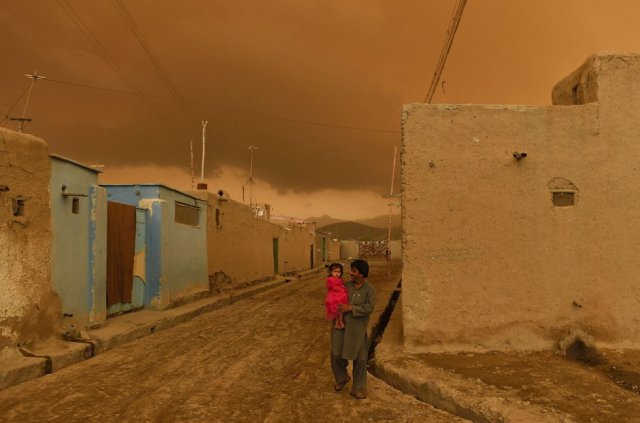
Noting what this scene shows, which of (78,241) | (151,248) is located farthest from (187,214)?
(78,241)

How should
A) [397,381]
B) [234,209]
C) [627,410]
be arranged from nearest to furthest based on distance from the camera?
[627,410], [397,381], [234,209]

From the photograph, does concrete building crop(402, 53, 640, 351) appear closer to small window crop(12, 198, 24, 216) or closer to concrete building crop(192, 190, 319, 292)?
small window crop(12, 198, 24, 216)

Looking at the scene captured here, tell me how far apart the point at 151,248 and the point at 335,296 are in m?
7.19

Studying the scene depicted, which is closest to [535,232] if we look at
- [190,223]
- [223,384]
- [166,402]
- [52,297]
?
[223,384]

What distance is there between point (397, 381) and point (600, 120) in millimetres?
4040

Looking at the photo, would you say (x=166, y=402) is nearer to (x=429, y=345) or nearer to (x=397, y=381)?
(x=397, y=381)

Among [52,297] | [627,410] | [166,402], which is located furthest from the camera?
[52,297]

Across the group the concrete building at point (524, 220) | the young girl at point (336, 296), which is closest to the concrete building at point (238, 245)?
the concrete building at point (524, 220)

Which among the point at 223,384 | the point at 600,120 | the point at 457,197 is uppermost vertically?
the point at 600,120

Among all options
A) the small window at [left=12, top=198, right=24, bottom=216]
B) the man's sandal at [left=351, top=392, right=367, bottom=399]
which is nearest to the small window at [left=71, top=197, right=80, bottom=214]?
the small window at [left=12, top=198, right=24, bottom=216]

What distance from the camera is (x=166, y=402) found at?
16.3ft

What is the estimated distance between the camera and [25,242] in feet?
21.8

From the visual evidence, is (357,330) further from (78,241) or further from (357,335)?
(78,241)

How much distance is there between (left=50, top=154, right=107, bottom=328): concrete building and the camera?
7.43 m
